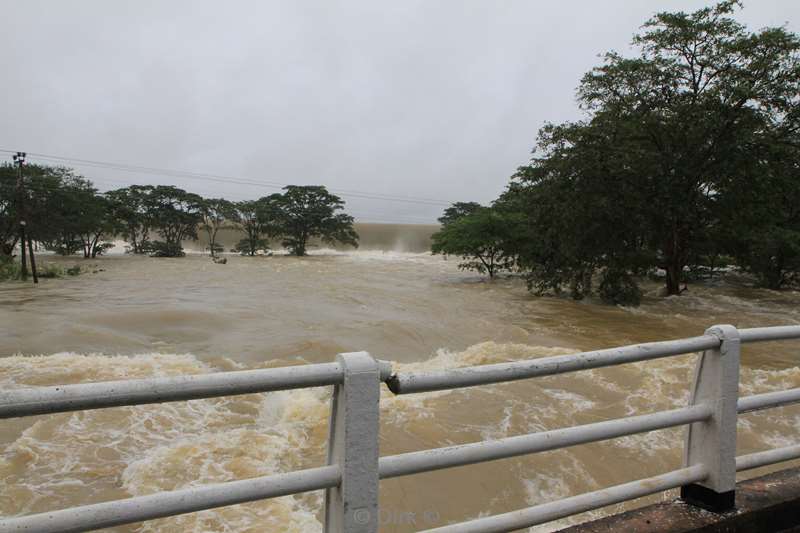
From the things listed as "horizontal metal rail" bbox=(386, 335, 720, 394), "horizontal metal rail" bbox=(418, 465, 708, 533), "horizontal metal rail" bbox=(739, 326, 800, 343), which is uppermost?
"horizontal metal rail" bbox=(739, 326, 800, 343)

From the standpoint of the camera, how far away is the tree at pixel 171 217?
4553 cm

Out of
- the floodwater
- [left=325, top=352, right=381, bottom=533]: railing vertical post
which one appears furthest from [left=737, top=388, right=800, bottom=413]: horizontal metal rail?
the floodwater

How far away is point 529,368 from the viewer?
1.79 metres

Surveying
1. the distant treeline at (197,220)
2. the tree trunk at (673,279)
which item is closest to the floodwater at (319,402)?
the tree trunk at (673,279)

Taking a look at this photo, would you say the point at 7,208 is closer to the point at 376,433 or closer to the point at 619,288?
the point at 619,288

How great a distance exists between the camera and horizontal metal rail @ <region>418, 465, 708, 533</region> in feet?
5.50

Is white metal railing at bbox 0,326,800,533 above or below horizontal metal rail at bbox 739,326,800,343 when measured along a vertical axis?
A: below

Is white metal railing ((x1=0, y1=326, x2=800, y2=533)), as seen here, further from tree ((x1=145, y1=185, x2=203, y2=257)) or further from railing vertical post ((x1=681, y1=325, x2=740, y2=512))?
tree ((x1=145, y1=185, x2=203, y2=257))

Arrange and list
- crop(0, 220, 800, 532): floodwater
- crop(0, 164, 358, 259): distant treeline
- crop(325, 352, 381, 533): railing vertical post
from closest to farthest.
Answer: crop(325, 352, 381, 533): railing vertical post, crop(0, 220, 800, 532): floodwater, crop(0, 164, 358, 259): distant treeline

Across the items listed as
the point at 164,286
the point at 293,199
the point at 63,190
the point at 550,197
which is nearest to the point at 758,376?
the point at 550,197

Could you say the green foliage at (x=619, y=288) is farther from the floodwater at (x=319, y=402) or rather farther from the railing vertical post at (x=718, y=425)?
the railing vertical post at (x=718, y=425)

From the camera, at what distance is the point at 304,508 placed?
13.2ft

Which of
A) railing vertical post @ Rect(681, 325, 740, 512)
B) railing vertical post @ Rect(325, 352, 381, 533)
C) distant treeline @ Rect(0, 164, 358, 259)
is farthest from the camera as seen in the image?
distant treeline @ Rect(0, 164, 358, 259)

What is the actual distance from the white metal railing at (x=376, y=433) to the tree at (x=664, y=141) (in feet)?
42.7
